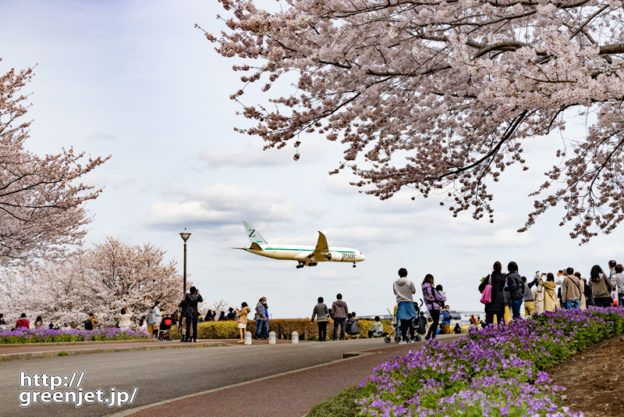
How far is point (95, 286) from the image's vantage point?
42.3 metres

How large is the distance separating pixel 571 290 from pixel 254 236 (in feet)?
171

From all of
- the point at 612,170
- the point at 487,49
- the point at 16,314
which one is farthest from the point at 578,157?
the point at 16,314

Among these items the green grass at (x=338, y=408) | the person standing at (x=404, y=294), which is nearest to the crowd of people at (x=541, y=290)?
the person standing at (x=404, y=294)

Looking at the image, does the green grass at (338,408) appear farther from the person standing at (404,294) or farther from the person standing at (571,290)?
the person standing at (571,290)

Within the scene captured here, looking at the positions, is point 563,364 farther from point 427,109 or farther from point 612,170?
point 612,170

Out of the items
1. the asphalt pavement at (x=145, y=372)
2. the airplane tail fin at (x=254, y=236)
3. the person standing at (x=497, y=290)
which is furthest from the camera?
the airplane tail fin at (x=254, y=236)

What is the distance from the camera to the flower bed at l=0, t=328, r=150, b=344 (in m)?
23.3

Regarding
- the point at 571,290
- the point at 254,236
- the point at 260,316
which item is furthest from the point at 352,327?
the point at 254,236

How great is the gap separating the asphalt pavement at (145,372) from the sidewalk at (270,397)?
0.78 m

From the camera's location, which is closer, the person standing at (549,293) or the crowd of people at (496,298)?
the crowd of people at (496,298)

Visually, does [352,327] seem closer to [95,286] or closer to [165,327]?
[165,327]

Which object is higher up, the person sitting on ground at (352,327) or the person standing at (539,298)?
the person standing at (539,298)

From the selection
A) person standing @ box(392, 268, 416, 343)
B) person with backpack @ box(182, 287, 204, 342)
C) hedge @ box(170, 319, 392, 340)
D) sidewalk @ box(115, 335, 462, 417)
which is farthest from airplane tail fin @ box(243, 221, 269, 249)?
sidewalk @ box(115, 335, 462, 417)

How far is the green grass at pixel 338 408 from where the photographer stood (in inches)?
266
